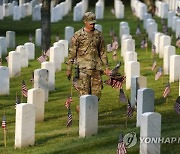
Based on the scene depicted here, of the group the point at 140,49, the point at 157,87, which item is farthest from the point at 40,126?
the point at 140,49

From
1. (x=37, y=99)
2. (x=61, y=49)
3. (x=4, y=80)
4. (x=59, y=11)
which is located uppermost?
(x=59, y=11)

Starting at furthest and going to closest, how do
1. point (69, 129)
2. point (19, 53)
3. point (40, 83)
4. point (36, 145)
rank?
point (19, 53)
point (40, 83)
point (69, 129)
point (36, 145)

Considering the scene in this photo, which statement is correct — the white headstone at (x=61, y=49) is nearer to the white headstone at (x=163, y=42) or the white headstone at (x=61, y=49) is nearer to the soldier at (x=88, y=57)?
the white headstone at (x=163, y=42)

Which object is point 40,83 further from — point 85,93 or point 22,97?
point 85,93

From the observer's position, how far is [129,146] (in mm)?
14062

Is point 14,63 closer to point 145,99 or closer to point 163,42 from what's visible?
point 163,42

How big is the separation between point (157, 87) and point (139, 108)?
5860 millimetres

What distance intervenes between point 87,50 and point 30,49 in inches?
449

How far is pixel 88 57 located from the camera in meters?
16.8

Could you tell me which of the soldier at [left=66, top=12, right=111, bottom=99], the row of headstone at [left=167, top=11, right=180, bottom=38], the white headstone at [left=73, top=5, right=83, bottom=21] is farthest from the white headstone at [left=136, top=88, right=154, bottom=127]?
the white headstone at [left=73, top=5, right=83, bottom=21]

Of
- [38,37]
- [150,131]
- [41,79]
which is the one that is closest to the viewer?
[150,131]

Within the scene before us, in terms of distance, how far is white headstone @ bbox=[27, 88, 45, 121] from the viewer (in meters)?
17.2

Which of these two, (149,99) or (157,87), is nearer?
(149,99)

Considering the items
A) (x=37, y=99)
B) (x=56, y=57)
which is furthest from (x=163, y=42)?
(x=37, y=99)
